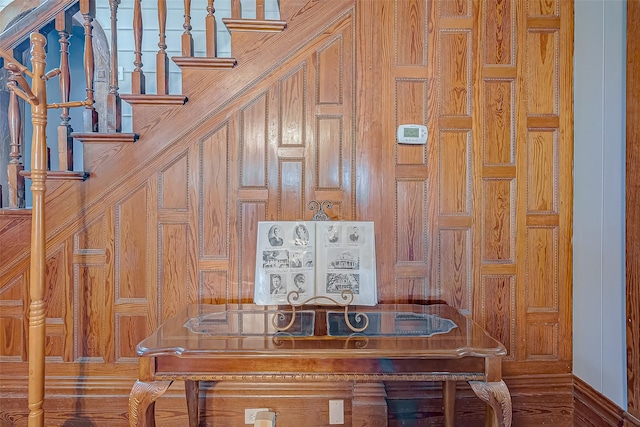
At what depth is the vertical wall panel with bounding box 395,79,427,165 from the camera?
195 cm

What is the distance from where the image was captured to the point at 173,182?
1911 millimetres

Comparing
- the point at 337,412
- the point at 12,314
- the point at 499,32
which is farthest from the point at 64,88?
the point at 499,32

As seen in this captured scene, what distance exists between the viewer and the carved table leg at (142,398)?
4.17ft

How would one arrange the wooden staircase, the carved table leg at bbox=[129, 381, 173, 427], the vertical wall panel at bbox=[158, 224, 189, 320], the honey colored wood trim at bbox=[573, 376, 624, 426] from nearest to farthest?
1. the carved table leg at bbox=[129, 381, 173, 427]
2. the honey colored wood trim at bbox=[573, 376, 624, 426]
3. the wooden staircase
4. the vertical wall panel at bbox=[158, 224, 189, 320]

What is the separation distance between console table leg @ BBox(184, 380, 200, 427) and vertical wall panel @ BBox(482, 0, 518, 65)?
2.12m

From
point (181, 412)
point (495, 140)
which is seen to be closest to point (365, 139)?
point (495, 140)

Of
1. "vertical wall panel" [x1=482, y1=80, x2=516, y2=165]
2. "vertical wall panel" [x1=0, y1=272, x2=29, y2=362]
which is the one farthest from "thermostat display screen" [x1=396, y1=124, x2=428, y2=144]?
"vertical wall panel" [x1=0, y1=272, x2=29, y2=362]

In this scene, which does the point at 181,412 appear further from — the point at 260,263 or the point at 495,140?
the point at 495,140

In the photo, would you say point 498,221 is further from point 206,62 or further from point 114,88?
point 114,88

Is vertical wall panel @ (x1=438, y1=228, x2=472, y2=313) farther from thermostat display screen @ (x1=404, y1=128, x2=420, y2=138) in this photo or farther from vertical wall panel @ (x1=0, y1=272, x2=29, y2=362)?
vertical wall panel @ (x1=0, y1=272, x2=29, y2=362)

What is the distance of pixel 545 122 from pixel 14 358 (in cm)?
289

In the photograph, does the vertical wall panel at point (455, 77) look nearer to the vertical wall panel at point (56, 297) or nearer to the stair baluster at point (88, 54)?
the stair baluster at point (88, 54)

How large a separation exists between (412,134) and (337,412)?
143cm

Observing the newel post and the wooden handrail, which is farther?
the wooden handrail
